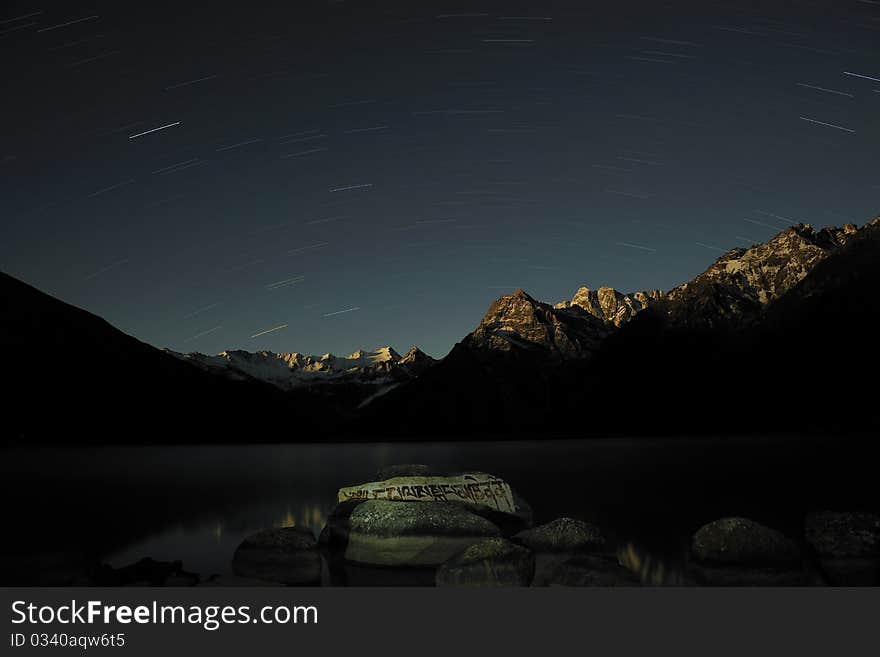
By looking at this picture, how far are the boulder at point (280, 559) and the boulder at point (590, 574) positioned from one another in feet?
24.4

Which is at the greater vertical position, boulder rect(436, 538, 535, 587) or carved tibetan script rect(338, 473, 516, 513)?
carved tibetan script rect(338, 473, 516, 513)

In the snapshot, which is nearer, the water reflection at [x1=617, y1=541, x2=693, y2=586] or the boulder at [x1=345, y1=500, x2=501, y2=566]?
the boulder at [x1=345, y1=500, x2=501, y2=566]

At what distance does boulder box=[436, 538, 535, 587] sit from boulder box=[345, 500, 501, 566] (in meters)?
3.40

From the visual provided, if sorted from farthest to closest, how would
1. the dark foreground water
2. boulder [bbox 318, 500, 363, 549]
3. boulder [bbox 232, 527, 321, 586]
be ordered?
the dark foreground water
boulder [bbox 318, 500, 363, 549]
boulder [bbox 232, 527, 321, 586]

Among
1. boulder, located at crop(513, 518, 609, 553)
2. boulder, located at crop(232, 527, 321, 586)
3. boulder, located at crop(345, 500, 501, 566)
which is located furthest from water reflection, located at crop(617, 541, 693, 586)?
boulder, located at crop(232, 527, 321, 586)

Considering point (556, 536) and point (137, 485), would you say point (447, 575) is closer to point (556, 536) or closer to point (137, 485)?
point (556, 536)

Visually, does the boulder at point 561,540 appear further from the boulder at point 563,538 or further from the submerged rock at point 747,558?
the submerged rock at point 747,558

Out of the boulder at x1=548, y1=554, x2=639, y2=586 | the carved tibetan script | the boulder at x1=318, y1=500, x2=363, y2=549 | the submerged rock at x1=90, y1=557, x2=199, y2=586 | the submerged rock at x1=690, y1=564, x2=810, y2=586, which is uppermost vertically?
the carved tibetan script

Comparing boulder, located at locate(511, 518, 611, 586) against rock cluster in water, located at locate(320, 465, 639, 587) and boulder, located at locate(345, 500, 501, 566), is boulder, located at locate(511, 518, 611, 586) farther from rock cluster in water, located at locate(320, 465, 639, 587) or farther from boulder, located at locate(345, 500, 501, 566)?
boulder, located at locate(345, 500, 501, 566)

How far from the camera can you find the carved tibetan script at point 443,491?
25828 millimetres

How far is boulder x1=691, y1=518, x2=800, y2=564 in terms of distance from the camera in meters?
18.6

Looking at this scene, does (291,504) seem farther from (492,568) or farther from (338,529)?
(492,568)

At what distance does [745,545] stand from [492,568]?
7805 mm

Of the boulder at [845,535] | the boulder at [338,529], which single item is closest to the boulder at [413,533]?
the boulder at [338,529]
